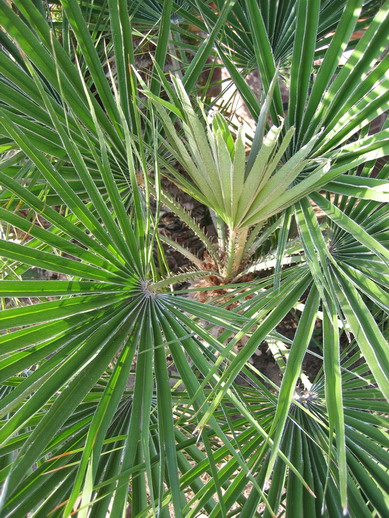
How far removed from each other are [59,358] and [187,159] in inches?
14.9

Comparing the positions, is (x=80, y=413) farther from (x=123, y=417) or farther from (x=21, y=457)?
(x=21, y=457)

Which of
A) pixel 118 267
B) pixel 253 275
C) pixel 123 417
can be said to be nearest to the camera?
pixel 118 267

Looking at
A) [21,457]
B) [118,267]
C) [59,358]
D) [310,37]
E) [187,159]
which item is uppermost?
[310,37]

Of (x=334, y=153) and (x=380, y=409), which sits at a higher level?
(x=334, y=153)

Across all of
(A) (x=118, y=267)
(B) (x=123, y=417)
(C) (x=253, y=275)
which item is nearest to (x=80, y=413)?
(B) (x=123, y=417)

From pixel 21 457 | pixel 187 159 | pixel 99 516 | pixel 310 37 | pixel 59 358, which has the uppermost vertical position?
pixel 310 37

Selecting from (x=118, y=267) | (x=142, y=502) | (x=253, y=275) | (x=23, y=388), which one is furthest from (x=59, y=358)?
(x=253, y=275)

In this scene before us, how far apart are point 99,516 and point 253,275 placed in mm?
823

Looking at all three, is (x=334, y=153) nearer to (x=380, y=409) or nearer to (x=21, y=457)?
(x=380, y=409)

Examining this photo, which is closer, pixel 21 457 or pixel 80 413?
pixel 21 457

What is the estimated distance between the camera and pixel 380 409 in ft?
2.81

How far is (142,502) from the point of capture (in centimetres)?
78

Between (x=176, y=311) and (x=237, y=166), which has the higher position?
(x=237, y=166)

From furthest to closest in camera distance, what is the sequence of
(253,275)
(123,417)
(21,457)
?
(253,275), (123,417), (21,457)
